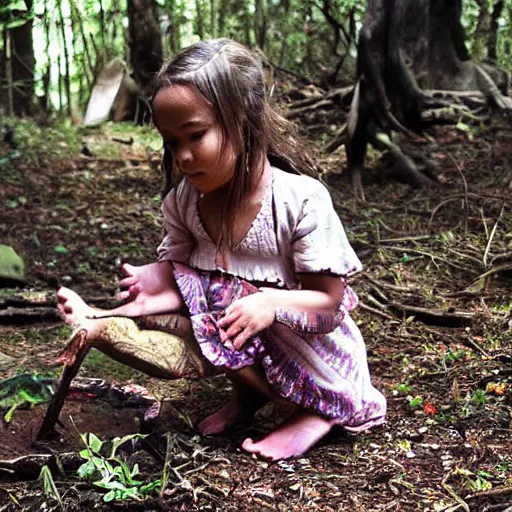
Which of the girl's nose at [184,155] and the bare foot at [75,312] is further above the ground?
the girl's nose at [184,155]

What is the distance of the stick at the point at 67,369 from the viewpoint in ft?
6.54

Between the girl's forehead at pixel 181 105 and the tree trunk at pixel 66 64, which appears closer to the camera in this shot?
the girl's forehead at pixel 181 105

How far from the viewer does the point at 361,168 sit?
5.45 m

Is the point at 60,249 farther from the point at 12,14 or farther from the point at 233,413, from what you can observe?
the point at 233,413

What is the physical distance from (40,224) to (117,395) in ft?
7.92

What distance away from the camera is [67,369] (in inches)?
80.0

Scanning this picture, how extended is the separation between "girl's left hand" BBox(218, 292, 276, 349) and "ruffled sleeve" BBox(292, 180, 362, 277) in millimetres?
148

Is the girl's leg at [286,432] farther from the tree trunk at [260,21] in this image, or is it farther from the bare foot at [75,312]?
the tree trunk at [260,21]

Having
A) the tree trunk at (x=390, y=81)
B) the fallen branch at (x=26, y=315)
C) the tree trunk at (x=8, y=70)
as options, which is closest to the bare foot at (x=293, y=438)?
the fallen branch at (x=26, y=315)

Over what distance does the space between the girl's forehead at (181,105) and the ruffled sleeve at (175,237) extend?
1.21 ft

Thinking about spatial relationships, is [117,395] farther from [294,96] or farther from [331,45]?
[331,45]

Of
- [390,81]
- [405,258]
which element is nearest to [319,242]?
[405,258]

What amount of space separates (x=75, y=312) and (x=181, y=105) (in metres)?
0.62

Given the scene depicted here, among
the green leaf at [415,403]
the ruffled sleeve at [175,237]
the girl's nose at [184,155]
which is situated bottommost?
the green leaf at [415,403]
